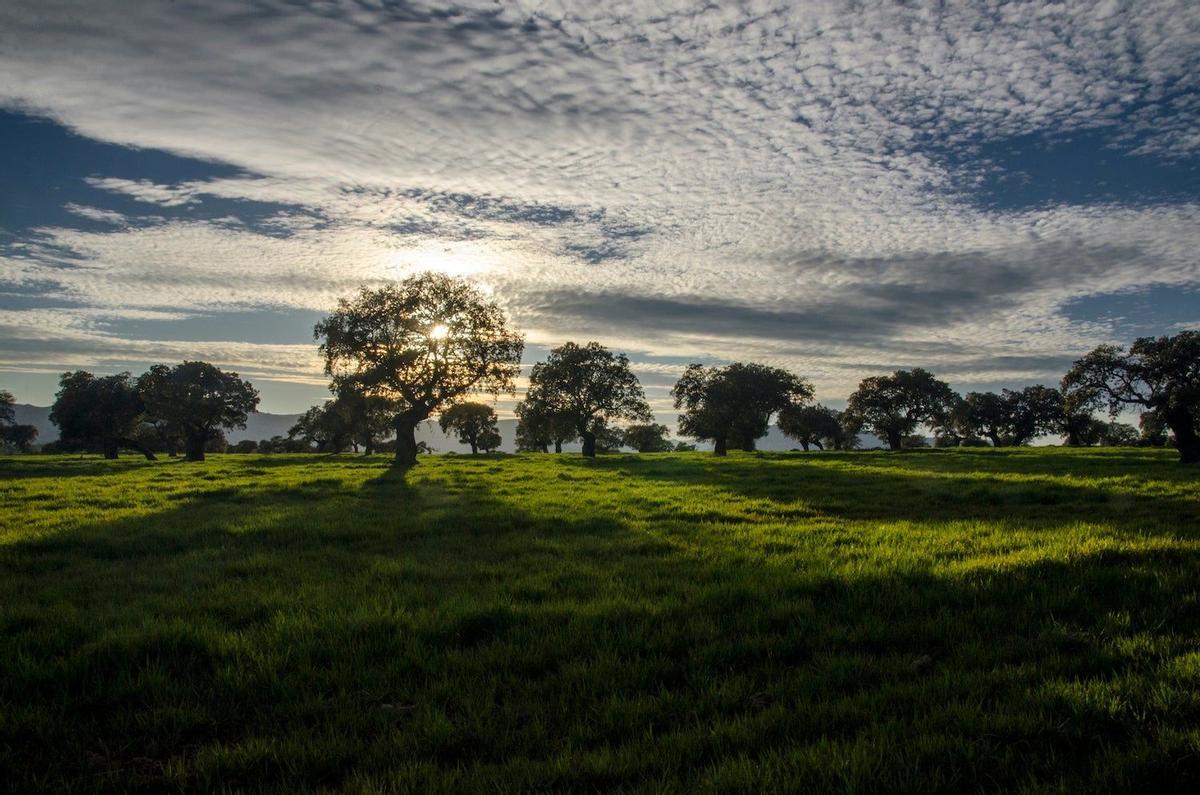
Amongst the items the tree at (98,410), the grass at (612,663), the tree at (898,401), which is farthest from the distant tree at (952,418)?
the tree at (98,410)

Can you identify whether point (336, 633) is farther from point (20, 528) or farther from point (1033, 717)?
point (20, 528)

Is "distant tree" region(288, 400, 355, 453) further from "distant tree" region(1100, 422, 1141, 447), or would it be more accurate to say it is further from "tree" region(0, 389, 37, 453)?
"distant tree" region(1100, 422, 1141, 447)

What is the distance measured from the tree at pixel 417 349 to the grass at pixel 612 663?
30022 millimetres

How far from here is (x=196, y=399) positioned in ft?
193

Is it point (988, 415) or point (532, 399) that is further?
point (988, 415)

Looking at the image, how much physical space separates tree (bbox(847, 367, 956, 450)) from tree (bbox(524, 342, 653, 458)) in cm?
4334

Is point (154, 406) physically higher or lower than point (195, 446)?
higher

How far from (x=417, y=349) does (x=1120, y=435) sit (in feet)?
467

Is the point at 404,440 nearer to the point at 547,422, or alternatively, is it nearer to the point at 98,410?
the point at 547,422

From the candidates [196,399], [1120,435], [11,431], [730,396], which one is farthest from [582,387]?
[1120,435]

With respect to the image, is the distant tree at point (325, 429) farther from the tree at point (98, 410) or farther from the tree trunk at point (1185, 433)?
the tree trunk at point (1185, 433)

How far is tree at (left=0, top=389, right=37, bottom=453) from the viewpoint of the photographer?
88.9 metres

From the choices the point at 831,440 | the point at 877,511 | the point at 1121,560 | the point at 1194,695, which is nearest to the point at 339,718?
the point at 1194,695

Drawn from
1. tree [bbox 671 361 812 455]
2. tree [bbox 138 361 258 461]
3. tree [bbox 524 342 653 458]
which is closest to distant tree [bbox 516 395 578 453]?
tree [bbox 524 342 653 458]
